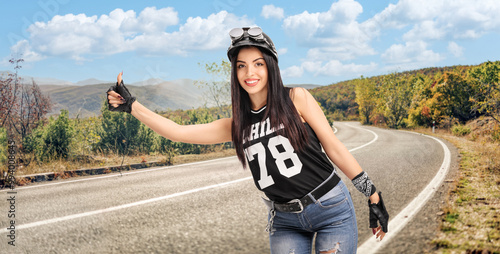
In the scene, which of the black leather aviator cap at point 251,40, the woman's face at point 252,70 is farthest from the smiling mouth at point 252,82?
the black leather aviator cap at point 251,40

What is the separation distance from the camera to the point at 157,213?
5.67 m

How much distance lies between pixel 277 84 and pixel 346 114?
75217 mm

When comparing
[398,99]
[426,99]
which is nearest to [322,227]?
[426,99]

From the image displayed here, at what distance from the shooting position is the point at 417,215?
218 inches

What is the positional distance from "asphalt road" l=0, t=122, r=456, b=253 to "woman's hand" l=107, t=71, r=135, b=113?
2.09 meters

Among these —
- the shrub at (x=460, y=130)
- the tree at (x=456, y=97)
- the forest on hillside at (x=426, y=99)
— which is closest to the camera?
the shrub at (x=460, y=130)

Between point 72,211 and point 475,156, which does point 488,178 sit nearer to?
point 475,156

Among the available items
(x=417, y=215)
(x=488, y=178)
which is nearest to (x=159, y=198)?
(x=417, y=215)

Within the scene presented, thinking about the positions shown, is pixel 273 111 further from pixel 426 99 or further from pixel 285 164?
pixel 426 99

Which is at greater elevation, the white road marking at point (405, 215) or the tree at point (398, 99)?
the tree at point (398, 99)

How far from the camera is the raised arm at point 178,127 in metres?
2.71

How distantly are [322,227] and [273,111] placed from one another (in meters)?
0.76

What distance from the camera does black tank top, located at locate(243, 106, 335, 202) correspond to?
85.7 inches

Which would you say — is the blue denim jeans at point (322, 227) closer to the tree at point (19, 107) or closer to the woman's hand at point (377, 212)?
the woman's hand at point (377, 212)
